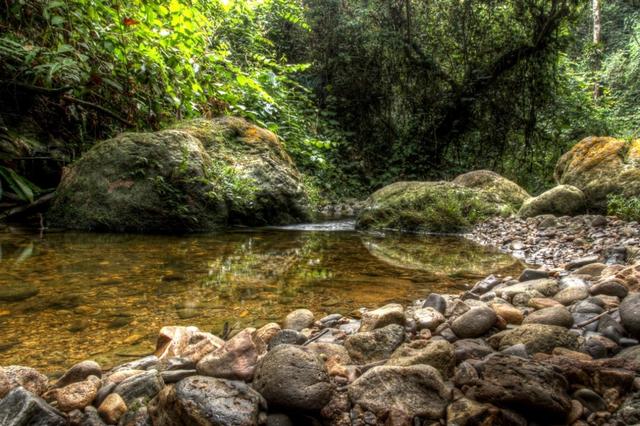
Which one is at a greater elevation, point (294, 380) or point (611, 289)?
point (611, 289)

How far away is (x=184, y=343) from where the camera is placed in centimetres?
180

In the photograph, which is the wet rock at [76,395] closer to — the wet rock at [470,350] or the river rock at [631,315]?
the wet rock at [470,350]

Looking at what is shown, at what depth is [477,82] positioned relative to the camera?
1056cm

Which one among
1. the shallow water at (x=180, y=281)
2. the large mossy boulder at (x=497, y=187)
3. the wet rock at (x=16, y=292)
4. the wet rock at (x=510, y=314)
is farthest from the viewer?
the large mossy boulder at (x=497, y=187)

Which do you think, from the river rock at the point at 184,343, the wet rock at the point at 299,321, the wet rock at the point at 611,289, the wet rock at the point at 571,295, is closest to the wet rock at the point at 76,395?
the river rock at the point at 184,343

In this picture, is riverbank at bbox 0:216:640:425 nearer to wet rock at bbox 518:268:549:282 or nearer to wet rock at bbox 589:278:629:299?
wet rock at bbox 589:278:629:299

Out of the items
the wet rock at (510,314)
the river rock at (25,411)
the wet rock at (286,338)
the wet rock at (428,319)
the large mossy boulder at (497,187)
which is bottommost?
the river rock at (25,411)

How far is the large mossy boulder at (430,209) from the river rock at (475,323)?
4.19m

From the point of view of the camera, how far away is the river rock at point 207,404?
1185 millimetres

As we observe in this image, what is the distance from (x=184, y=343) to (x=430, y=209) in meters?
4.71

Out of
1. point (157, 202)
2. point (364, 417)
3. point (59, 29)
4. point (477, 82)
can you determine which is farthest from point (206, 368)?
point (477, 82)

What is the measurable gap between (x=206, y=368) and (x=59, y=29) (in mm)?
4858

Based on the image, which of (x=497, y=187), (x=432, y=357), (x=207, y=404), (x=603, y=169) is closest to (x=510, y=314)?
(x=432, y=357)

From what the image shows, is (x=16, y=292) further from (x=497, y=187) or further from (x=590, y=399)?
(x=497, y=187)
